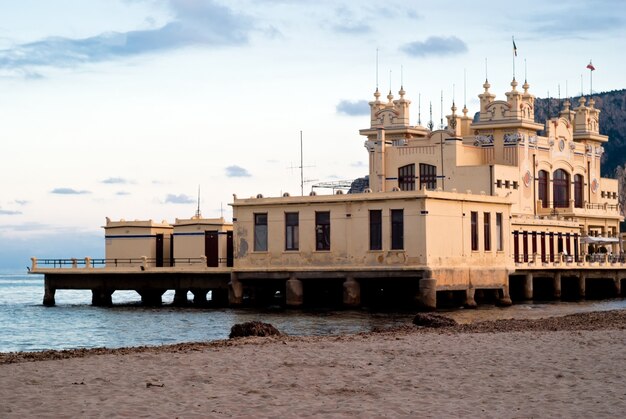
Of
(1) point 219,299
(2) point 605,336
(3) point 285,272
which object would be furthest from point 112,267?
(2) point 605,336

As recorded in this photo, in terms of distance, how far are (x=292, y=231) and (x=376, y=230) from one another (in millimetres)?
4542

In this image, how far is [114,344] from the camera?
128 feet

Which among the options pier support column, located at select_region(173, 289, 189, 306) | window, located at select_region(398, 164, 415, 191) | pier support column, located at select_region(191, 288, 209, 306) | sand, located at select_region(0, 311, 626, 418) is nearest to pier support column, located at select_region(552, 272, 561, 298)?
window, located at select_region(398, 164, 415, 191)

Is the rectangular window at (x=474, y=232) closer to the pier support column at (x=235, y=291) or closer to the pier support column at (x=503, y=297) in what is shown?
the pier support column at (x=503, y=297)

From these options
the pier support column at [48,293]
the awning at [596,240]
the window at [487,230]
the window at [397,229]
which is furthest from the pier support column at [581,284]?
the pier support column at [48,293]

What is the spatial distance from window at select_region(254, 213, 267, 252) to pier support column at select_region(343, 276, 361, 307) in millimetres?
5420

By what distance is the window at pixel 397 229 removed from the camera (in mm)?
53500

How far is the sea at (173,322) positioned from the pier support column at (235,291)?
4.33 ft

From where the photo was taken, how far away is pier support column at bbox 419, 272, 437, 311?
51375 millimetres

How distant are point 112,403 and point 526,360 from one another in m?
8.93

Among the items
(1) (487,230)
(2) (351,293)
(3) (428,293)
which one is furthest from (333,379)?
(1) (487,230)

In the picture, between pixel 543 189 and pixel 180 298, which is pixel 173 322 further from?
pixel 543 189

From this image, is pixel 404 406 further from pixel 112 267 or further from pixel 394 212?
pixel 112 267

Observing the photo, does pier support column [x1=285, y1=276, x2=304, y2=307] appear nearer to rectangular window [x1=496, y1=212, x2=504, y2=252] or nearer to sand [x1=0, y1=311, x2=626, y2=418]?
rectangular window [x1=496, y1=212, x2=504, y2=252]
